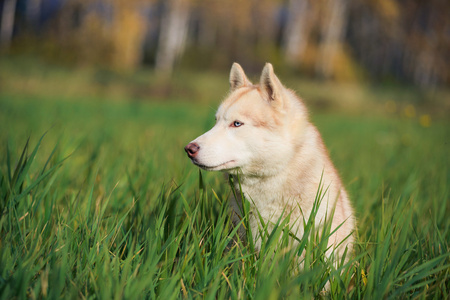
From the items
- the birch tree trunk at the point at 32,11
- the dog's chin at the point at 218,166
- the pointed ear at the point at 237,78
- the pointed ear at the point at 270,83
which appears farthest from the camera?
the birch tree trunk at the point at 32,11

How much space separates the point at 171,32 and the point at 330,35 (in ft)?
38.2

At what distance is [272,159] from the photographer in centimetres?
215

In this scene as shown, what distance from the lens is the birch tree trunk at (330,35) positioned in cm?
2627

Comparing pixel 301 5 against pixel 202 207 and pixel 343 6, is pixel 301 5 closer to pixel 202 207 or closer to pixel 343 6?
pixel 343 6

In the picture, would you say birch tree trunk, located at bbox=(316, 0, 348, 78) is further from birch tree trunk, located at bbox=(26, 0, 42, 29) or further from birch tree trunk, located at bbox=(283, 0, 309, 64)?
birch tree trunk, located at bbox=(26, 0, 42, 29)

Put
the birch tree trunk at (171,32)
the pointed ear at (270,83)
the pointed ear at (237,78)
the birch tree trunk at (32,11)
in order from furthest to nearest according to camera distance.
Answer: the birch tree trunk at (32,11) → the birch tree trunk at (171,32) → the pointed ear at (237,78) → the pointed ear at (270,83)

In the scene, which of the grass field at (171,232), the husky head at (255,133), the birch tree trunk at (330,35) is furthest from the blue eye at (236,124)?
the birch tree trunk at (330,35)

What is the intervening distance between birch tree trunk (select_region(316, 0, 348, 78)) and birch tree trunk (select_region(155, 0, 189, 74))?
10.1 m

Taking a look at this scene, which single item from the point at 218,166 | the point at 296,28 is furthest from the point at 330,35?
the point at 218,166

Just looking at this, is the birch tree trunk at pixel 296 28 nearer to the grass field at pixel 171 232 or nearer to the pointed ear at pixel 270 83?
the grass field at pixel 171 232

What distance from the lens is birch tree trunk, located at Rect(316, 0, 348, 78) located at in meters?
26.3

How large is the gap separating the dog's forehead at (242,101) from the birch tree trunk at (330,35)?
1027 inches

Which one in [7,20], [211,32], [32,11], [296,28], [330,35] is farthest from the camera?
[211,32]

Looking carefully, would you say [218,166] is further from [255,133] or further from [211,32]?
[211,32]
